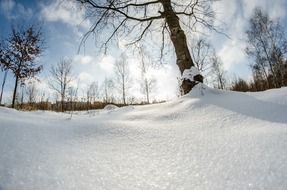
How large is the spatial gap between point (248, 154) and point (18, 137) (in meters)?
1.53

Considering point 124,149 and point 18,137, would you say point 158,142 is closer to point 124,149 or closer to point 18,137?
point 124,149

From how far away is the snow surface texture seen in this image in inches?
42.7

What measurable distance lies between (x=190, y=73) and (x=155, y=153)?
250 centimetres

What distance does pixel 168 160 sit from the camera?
4.53 ft

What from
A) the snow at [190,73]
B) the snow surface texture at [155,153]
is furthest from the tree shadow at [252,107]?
the snow at [190,73]

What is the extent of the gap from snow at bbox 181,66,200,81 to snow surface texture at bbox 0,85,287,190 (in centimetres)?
156

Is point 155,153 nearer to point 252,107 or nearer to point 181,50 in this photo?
point 252,107

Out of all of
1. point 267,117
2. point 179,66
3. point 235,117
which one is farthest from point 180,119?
point 179,66

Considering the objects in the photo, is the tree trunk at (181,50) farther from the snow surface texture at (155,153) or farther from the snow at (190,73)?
the snow surface texture at (155,153)

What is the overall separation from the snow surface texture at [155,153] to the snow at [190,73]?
61.3 inches

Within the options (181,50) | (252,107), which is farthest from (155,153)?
(181,50)

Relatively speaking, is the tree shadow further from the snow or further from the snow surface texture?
the snow

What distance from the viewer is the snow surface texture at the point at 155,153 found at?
1085 millimetres

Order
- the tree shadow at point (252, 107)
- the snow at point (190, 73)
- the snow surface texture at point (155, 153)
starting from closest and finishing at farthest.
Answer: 1. the snow surface texture at point (155, 153)
2. the tree shadow at point (252, 107)
3. the snow at point (190, 73)
